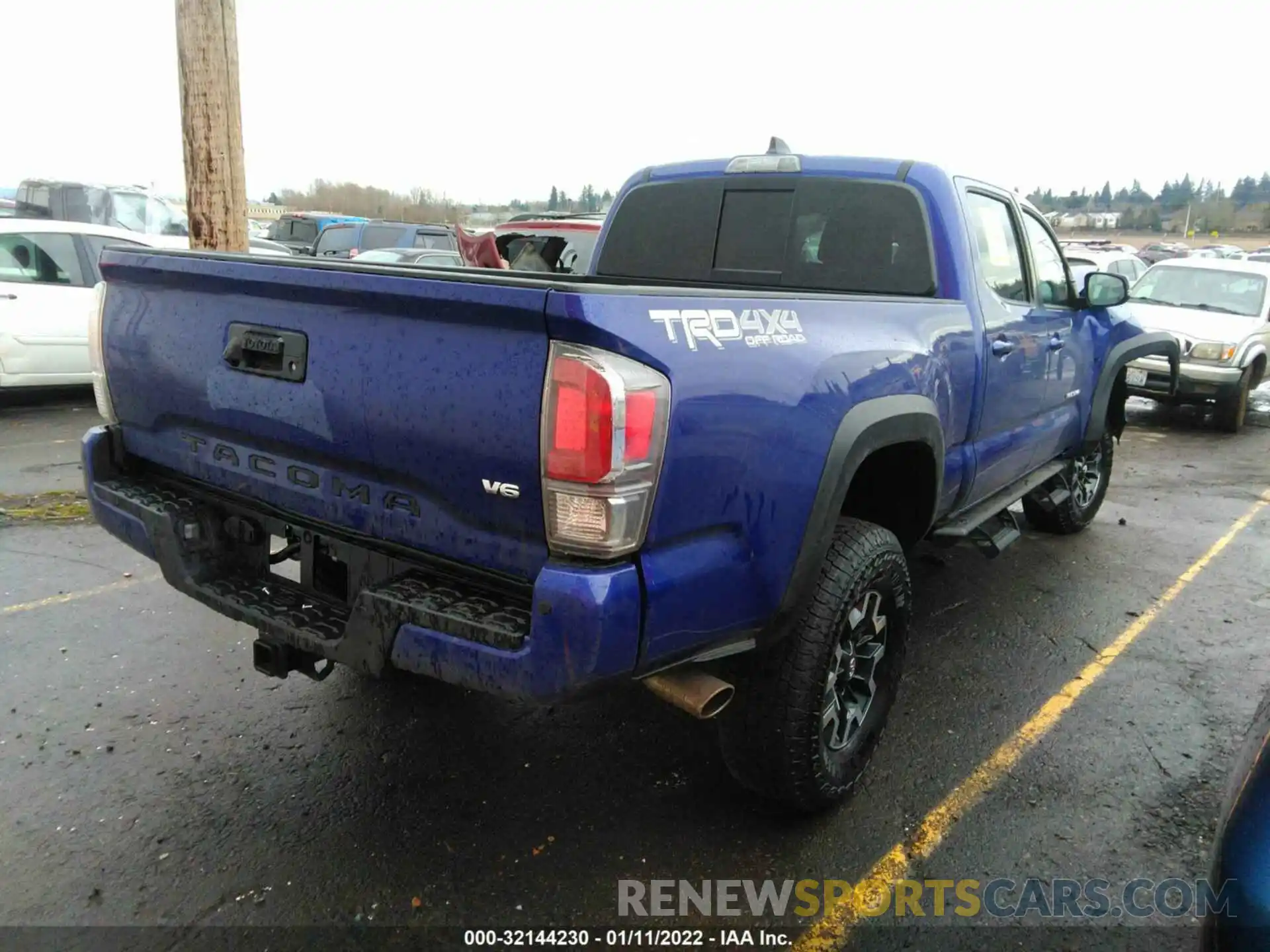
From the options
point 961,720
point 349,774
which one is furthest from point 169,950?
point 961,720

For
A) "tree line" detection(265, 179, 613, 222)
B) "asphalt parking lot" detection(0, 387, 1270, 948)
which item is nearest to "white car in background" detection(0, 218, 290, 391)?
"asphalt parking lot" detection(0, 387, 1270, 948)

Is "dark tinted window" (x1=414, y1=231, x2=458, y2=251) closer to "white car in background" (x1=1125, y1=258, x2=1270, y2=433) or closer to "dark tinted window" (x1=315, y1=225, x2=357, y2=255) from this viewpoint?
"dark tinted window" (x1=315, y1=225, x2=357, y2=255)

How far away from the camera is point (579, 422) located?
1.98 meters

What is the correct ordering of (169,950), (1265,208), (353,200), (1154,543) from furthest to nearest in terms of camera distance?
(1265,208)
(353,200)
(1154,543)
(169,950)

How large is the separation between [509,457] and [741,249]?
224cm

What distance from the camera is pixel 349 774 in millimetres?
3059

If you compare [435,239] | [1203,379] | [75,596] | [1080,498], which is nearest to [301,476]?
[75,596]

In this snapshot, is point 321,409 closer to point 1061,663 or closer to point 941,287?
point 941,287

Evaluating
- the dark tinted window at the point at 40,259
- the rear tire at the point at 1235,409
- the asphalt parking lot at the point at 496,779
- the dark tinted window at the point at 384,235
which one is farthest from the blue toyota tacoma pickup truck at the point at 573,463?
the dark tinted window at the point at 384,235

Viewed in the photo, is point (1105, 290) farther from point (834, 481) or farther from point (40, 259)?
point (40, 259)

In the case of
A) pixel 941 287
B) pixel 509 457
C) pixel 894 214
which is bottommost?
pixel 509 457

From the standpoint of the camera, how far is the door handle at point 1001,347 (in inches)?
146

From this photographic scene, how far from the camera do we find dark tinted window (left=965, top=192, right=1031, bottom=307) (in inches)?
152

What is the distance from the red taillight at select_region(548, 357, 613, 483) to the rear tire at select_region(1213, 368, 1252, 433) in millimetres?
10471
